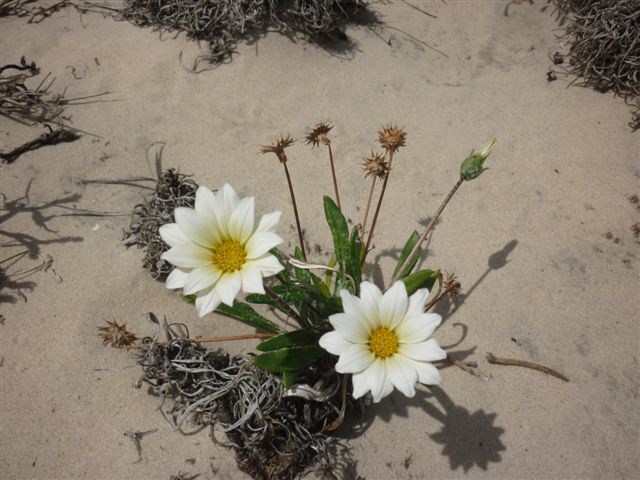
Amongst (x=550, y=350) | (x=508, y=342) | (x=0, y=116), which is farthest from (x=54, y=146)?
(x=550, y=350)

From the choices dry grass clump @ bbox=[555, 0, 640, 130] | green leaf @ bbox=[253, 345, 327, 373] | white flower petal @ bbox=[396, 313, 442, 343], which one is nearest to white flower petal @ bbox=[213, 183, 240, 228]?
green leaf @ bbox=[253, 345, 327, 373]

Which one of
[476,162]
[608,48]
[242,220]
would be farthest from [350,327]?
[608,48]

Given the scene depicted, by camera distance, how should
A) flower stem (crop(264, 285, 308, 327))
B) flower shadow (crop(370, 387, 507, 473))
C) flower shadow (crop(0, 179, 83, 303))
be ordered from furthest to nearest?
flower shadow (crop(0, 179, 83, 303))
flower shadow (crop(370, 387, 507, 473))
flower stem (crop(264, 285, 308, 327))

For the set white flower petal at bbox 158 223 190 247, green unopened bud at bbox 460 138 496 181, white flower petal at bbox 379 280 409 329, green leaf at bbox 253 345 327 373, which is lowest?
green leaf at bbox 253 345 327 373

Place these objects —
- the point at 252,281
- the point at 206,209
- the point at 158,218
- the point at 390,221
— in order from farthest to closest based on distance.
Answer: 1. the point at 390,221
2. the point at 158,218
3. the point at 206,209
4. the point at 252,281

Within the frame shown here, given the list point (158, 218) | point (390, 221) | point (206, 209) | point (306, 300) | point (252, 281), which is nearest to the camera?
point (252, 281)

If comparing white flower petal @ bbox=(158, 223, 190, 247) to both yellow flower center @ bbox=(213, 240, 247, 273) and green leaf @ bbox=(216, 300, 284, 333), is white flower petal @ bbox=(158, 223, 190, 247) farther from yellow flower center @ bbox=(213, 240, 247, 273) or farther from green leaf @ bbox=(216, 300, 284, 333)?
green leaf @ bbox=(216, 300, 284, 333)

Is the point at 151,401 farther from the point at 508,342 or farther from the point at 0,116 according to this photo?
the point at 0,116

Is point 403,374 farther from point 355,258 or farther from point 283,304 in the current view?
point 355,258
